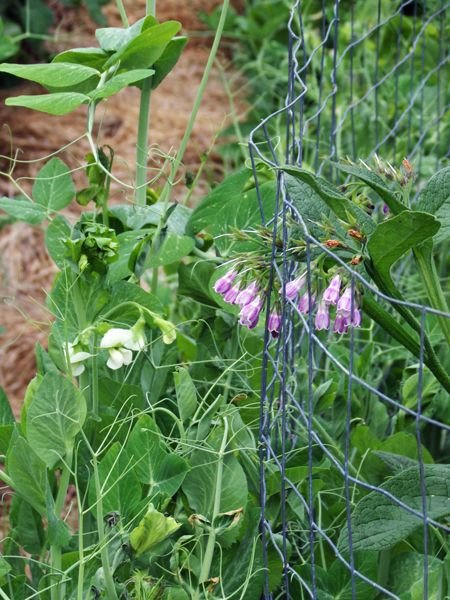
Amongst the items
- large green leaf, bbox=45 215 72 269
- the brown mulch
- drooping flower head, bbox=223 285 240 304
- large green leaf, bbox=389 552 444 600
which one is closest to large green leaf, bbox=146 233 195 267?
large green leaf, bbox=45 215 72 269

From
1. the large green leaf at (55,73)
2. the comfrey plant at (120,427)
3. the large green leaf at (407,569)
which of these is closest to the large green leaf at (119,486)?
the comfrey plant at (120,427)

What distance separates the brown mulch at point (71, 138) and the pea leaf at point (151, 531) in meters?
1.01

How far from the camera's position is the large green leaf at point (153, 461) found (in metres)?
1.13

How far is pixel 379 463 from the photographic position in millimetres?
1278

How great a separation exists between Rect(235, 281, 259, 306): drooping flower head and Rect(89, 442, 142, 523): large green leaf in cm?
21

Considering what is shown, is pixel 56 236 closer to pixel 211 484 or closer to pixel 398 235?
pixel 211 484

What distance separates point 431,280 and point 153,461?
36 centimetres

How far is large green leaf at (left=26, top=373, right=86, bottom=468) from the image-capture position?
3.47 ft

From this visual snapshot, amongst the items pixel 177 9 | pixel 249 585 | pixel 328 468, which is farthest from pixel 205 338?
pixel 177 9

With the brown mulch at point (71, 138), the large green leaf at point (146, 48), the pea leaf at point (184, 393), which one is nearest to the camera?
the pea leaf at point (184, 393)

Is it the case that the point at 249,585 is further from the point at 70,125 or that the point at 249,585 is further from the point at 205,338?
the point at 70,125

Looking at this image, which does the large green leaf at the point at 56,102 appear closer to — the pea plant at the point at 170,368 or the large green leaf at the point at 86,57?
the pea plant at the point at 170,368

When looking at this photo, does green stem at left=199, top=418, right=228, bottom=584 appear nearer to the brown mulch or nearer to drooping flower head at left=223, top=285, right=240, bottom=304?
drooping flower head at left=223, top=285, right=240, bottom=304

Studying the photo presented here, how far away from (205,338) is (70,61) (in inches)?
16.3
